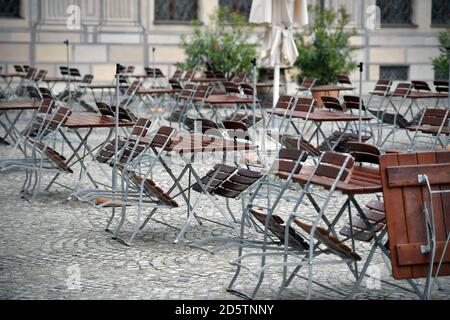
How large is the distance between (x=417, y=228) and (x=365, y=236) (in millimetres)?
896

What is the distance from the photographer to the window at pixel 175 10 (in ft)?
82.0

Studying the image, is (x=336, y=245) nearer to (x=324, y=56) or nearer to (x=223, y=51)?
(x=324, y=56)

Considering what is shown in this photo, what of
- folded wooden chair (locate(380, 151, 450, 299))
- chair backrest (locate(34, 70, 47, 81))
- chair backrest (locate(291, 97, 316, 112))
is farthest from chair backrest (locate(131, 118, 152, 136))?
chair backrest (locate(34, 70, 47, 81))

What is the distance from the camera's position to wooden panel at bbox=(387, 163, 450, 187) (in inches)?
234

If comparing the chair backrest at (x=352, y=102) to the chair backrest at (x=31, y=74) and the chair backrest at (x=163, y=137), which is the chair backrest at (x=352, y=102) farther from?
the chair backrest at (x=31, y=74)

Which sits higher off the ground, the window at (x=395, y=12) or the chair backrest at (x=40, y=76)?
the window at (x=395, y=12)

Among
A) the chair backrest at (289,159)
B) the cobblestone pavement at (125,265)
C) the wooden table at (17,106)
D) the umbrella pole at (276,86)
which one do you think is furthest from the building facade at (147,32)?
the chair backrest at (289,159)

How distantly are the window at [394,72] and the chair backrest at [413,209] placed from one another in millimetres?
20312

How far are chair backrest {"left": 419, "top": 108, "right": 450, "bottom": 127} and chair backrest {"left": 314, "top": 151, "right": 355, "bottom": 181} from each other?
4852mm

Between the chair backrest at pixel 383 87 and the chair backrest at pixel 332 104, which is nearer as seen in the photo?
the chair backrest at pixel 332 104

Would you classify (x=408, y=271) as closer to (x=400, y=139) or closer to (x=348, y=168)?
(x=348, y=168)

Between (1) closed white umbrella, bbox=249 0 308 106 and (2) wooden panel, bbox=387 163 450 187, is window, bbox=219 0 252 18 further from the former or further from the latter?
(2) wooden panel, bbox=387 163 450 187

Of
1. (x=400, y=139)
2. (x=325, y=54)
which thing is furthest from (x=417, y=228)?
(x=325, y=54)

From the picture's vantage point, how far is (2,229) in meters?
8.96
